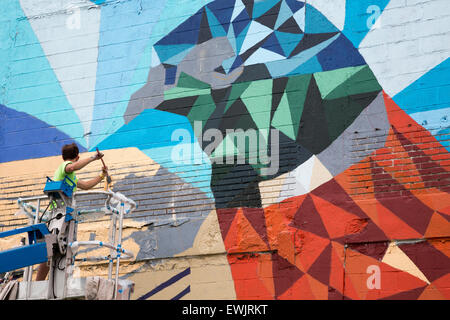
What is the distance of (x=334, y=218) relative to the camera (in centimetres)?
850

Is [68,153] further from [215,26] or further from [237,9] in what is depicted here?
[237,9]

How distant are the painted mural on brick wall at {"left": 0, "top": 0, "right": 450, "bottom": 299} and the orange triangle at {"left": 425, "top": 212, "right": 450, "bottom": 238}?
2 centimetres

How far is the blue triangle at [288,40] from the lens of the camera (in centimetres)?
939

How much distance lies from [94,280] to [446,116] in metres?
5.30

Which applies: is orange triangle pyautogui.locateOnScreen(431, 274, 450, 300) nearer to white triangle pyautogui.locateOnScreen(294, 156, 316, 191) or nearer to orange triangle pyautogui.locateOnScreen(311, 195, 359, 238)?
orange triangle pyautogui.locateOnScreen(311, 195, 359, 238)

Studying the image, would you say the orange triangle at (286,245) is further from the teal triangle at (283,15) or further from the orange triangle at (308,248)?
the teal triangle at (283,15)

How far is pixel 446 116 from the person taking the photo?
8422 millimetres

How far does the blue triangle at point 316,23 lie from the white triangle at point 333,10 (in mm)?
54

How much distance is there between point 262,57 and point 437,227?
3584 millimetres

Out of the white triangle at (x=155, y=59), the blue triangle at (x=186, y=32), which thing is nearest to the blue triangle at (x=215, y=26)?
the blue triangle at (x=186, y=32)

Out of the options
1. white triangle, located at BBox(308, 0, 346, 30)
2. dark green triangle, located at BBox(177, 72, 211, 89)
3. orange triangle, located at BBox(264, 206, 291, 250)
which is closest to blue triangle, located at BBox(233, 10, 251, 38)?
dark green triangle, located at BBox(177, 72, 211, 89)
